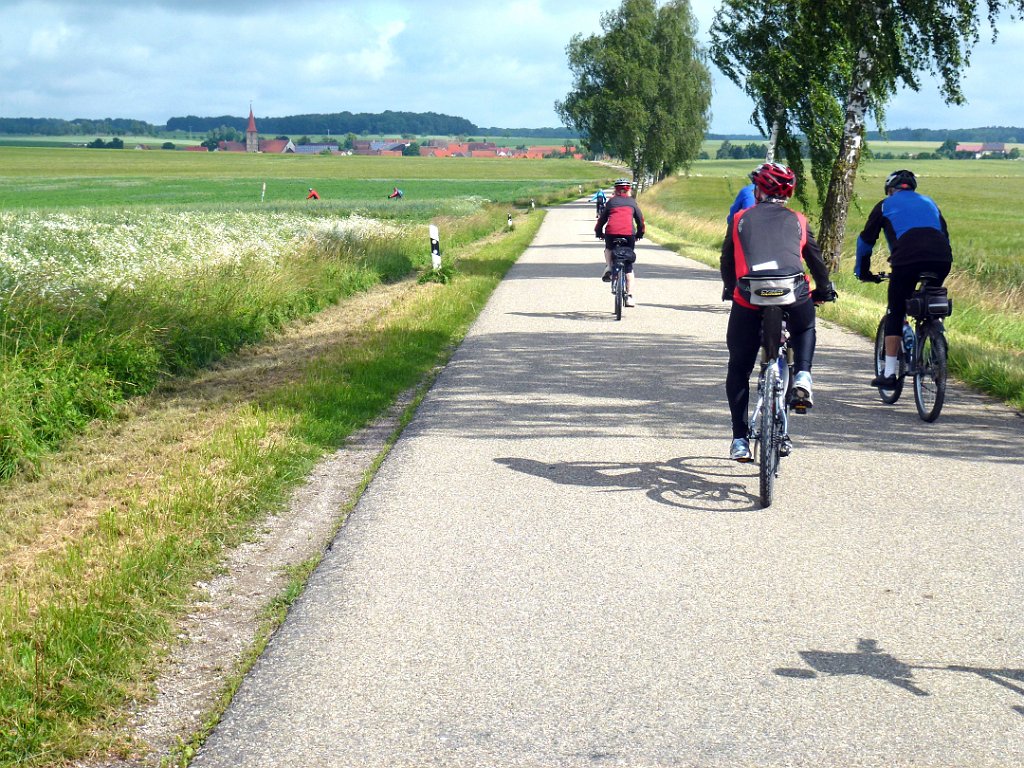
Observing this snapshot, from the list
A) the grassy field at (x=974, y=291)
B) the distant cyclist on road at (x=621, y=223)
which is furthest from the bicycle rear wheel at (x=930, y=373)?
the distant cyclist on road at (x=621, y=223)

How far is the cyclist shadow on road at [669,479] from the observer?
6391mm

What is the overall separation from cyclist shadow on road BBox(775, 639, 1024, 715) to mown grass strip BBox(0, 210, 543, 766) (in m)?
2.27

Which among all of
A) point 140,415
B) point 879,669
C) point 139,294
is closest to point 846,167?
point 139,294

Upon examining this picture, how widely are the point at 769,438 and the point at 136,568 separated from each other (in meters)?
3.25

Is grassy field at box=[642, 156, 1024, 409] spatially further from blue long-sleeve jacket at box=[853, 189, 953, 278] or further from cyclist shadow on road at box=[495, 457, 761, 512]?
cyclist shadow on road at box=[495, 457, 761, 512]

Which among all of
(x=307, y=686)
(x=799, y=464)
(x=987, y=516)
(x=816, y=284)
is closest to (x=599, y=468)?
(x=799, y=464)

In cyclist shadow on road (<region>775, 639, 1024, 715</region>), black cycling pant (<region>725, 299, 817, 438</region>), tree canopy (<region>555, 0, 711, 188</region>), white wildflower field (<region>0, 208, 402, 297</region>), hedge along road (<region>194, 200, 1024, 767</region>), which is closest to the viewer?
hedge along road (<region>194, 200, 1024, 767</region>)

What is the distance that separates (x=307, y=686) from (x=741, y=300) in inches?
142

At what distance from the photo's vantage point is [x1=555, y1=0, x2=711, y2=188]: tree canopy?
234 feet

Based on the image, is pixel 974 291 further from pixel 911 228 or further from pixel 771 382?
pixel 771 382

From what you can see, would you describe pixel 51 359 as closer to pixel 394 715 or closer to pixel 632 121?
pixel 394 715

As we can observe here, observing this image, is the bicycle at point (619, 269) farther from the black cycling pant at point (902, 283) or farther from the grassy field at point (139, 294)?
the black cycling pant at point (902, 283)

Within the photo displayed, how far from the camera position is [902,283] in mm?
9039

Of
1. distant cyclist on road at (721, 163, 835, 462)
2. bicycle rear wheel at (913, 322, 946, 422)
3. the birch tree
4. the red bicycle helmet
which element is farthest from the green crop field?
the red bicycle helmet
